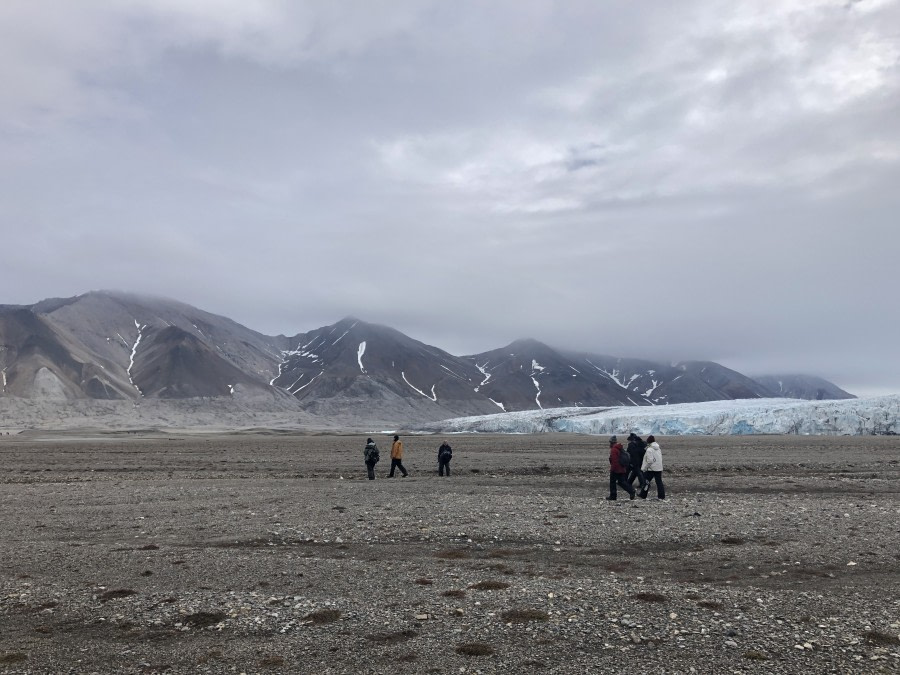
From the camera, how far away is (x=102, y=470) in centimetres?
3253

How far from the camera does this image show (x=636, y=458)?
1959 centimetres

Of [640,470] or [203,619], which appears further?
[640,470]

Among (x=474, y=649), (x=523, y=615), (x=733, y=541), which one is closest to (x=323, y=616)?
(x=474, y=649)

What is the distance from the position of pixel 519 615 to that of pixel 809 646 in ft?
10.5

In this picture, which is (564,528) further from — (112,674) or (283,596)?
(112,674)

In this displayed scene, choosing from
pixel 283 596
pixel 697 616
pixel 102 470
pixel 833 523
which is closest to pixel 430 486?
pixel 833 523

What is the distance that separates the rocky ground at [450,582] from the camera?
7.39 metres

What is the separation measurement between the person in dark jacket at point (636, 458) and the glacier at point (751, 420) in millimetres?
57755

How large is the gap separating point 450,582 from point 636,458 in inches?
423

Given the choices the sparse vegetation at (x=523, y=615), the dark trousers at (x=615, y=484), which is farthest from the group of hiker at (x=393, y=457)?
the sparse vegetation at (x=523, y=615)

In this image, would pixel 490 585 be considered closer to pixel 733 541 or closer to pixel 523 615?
pixel 523 615

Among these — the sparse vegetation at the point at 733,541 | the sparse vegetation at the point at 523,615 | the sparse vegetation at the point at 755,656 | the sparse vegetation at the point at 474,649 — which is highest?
the sparse vegetation at the point at 755,656

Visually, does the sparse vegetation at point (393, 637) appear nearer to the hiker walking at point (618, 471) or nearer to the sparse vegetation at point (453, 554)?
the sparse vegetation at point (453, 554)

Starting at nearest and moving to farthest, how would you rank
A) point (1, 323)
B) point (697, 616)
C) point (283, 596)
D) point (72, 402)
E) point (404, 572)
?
point (697, 616)
point (283, 596)
point (404, 572)
point (72, 402)
point (1, 323)
